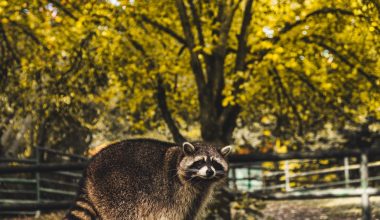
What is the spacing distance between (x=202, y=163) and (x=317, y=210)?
14380mm

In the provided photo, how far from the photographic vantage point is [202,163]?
553 centimetres

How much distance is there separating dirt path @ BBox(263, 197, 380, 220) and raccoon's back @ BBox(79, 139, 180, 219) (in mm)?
9665

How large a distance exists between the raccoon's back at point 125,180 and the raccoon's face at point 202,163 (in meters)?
0.23

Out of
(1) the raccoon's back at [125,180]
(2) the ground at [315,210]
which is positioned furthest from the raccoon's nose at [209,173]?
(2) the ground at [315,210]

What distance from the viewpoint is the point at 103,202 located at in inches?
217

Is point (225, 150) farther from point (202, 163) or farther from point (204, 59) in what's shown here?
point (204, 59)

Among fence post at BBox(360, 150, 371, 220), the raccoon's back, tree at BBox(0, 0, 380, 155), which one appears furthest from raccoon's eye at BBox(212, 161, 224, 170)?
tree at BBox(0, 0, 380, 155)

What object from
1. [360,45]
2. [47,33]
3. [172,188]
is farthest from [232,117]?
[172,188]

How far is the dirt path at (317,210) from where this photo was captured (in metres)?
16.7

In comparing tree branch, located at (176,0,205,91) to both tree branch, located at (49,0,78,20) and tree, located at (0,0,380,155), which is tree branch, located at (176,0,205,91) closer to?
tree, located at (0,0,380,155)

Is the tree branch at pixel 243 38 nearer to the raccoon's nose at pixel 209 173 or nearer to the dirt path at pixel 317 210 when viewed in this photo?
the dirt path at pixel 317 210

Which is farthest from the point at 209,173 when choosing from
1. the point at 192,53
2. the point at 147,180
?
the point at 192,53

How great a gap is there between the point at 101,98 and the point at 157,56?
1.88m

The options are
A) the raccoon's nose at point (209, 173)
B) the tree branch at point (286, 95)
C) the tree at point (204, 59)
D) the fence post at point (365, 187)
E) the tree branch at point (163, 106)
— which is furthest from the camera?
the tree branch at point (163, 106)
